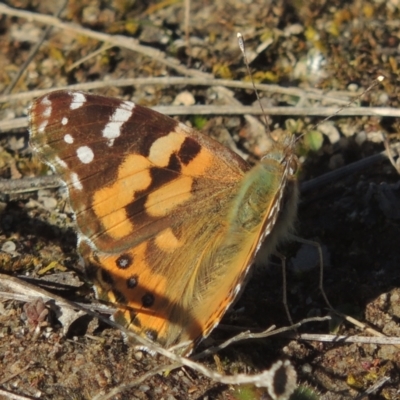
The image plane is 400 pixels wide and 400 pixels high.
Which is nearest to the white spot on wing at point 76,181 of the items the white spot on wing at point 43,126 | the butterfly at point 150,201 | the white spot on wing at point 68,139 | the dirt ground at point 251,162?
the butterfly at point 150,201

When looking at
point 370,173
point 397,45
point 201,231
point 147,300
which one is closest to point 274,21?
point 397,45

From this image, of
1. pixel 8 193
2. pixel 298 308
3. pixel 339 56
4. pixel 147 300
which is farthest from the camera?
pixel 339 56

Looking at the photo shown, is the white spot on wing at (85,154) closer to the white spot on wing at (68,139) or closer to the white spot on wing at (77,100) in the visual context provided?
the white spot on wing at (68,139)

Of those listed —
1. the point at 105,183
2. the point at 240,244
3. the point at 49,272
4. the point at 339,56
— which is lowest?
the point at 49,272

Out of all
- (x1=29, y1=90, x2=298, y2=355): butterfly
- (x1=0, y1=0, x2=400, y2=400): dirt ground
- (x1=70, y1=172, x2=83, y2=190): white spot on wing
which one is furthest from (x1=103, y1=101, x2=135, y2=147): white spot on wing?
(x1=0, y1=0, x2=400, y2=400): dirt ground

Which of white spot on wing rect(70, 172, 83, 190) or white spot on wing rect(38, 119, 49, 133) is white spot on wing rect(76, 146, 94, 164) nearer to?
white spot on wing rect(70, 172, 83, 190)

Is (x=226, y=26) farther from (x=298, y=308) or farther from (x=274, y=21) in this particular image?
(x=298, y=308)

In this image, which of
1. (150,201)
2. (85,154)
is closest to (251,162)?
(150,201)
